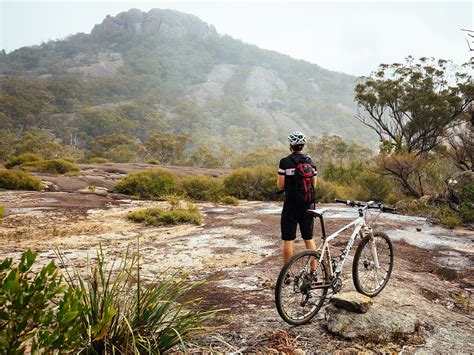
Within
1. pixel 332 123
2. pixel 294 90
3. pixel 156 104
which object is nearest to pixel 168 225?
pixel 156 104

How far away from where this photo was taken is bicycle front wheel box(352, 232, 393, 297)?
4.14m

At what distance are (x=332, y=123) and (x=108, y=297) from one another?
13330 cm

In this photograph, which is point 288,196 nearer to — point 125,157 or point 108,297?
point 108,297

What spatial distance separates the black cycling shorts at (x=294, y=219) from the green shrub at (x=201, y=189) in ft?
39.6

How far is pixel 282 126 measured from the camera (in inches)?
4464

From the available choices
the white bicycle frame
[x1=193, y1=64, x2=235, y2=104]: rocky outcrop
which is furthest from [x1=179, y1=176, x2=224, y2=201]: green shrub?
[x1=193, y1=64, x2=235, y2=104]: rocky outcrop

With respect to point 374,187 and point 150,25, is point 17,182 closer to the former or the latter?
point 374,187

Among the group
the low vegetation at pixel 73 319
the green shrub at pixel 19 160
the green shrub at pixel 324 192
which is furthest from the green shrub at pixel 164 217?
the green shrub at pixel 19 160

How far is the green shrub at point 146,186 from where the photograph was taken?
52.1ft

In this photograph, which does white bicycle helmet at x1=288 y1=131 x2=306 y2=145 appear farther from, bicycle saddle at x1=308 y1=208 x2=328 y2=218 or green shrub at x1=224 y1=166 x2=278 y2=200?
green shrub at x1=224 y1=166 x2=278 y2=200

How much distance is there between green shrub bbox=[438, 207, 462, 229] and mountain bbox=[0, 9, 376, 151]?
2356 inches

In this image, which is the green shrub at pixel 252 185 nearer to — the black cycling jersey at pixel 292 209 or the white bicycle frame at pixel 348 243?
the black cycling jersey at pixel 292 209

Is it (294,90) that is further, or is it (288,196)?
(294,90)

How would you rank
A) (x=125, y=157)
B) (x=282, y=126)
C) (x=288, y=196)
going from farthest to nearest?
(x=282, y=126)
(x=125, y=157)
(x=288, y=196)
